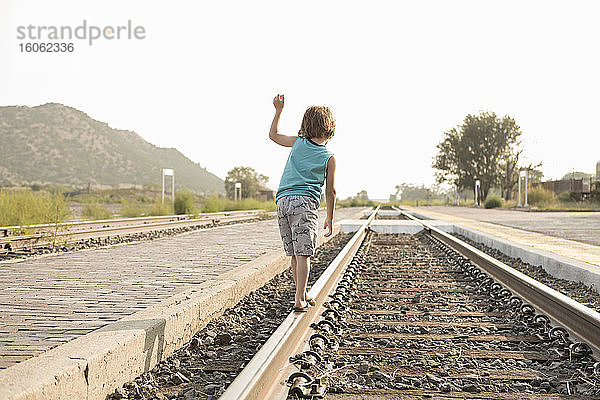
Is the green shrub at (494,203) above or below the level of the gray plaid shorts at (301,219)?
below

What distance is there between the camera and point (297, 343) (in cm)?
333

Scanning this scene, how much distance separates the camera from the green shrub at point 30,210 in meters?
10.8

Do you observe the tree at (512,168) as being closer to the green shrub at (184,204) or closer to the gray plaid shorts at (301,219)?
the green shrub at (184,204)

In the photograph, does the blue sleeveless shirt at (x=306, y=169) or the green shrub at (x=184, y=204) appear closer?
the blue sleeveless shirt at (x=306, y=169)

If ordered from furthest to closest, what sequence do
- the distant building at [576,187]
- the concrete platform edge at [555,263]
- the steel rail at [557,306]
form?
the distant building at [576,187] → the concrete platform edge at [555,263] → the steel rail at [557,306]

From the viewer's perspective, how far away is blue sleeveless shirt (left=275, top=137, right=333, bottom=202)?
403 centimetres

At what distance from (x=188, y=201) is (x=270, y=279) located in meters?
17.6

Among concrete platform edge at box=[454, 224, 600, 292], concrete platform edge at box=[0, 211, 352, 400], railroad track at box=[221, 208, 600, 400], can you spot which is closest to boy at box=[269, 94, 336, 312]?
railroad track at box=[221, 208, 600, 400]

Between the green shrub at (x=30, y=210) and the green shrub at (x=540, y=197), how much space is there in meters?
36.5

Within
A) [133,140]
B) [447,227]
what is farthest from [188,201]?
[133,140]

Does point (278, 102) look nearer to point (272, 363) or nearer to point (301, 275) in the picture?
point (301, 275)

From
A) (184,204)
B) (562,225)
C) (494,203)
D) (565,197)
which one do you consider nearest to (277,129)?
(562,225)

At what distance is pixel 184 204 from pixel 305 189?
2017 centimetres

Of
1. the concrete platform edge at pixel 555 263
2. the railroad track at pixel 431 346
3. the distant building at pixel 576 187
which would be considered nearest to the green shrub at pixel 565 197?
the distant building at pixel 576 187
